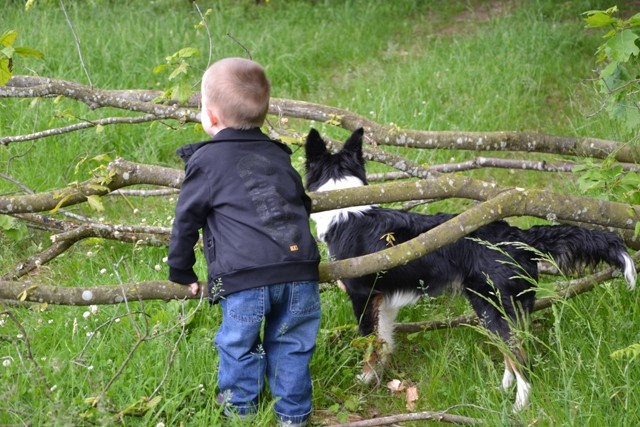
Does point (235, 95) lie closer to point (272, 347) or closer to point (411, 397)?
point (272, 347)

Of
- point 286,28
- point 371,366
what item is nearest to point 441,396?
point 371,366

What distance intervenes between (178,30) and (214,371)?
618 centimetres

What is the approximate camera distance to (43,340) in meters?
4.07

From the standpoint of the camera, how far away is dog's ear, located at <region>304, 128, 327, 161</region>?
13.2 ft

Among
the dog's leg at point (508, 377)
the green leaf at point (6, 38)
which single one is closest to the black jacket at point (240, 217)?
the green leaf at point (6, 38)

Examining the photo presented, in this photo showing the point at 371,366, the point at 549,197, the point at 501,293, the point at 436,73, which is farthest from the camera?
the point at 436,73

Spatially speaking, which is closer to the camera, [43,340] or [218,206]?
[218,206]

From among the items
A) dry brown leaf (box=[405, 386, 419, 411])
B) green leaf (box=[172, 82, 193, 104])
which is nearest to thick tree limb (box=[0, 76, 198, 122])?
green leaf (box=[172, 82, 193, 104])

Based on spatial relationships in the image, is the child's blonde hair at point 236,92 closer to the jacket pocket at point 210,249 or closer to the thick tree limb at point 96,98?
the jacket pocket at point 210,249

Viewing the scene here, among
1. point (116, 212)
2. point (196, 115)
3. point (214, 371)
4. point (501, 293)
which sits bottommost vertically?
point (116, 212)

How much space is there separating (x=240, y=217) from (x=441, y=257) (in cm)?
121

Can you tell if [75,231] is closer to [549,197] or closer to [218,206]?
[218,206]

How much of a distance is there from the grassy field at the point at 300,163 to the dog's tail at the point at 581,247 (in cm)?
19

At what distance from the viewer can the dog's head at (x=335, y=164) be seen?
404cm
